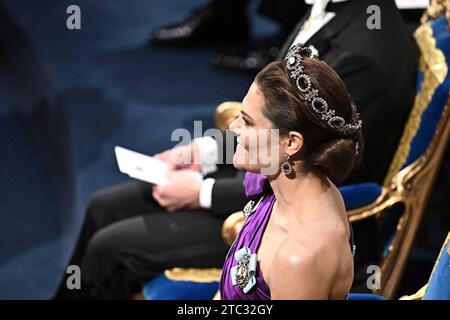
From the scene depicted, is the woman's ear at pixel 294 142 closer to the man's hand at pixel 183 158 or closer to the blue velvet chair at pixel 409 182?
the blue velvet chair at pixel 409 182

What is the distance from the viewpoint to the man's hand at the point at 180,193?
2.75 metres

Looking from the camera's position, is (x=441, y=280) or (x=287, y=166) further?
(x=441, y=280)

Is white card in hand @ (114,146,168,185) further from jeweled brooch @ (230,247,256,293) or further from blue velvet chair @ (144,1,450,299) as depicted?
jeweled brooch @ (230,247,256,293)

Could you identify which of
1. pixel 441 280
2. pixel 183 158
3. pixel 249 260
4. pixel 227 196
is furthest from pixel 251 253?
pixel 183 158

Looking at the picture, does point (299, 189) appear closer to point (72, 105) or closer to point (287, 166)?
point (287, 166)

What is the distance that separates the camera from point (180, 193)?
2.75 metres

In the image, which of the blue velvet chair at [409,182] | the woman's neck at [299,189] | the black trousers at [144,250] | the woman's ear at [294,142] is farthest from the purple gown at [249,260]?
the black trousers at [144,250]

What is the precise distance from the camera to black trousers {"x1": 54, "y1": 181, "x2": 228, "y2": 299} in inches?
104

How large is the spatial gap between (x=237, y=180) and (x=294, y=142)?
1.02 m

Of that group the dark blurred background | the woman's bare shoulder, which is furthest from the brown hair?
the dark blurred background

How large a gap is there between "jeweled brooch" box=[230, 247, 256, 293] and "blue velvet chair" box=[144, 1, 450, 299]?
0.62 metres

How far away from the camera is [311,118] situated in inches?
66.6

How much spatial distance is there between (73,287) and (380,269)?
0.97 meters

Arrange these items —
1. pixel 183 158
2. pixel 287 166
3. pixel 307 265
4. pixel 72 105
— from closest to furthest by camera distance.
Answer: pixel 307 265 < pixel 287 166 < pixel 183 158 < pixel 72 105
